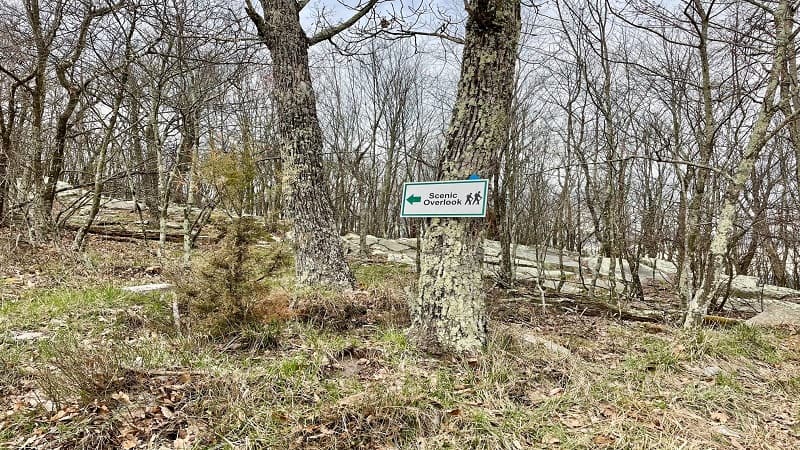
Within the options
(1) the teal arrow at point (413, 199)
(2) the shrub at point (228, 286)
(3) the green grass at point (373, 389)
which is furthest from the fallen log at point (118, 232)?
(1) the teal arrow at point (413, 199)

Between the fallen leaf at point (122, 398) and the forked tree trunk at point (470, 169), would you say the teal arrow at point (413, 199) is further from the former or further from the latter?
the fallen leaf at point (122, 398)

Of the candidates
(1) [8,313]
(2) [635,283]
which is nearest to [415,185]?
(1) [8,313]

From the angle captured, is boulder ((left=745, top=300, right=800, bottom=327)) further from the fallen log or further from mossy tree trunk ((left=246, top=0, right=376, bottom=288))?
the fallen log

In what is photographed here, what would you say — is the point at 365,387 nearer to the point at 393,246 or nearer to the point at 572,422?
the point at 572,422

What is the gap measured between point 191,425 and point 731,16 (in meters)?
7.52

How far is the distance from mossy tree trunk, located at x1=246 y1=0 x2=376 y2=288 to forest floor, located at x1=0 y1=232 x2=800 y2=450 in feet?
3.47

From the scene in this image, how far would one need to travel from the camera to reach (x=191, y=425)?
2.20 meters

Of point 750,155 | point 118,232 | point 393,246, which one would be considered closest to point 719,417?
point 750,155

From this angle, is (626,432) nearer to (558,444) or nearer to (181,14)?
(558,444)

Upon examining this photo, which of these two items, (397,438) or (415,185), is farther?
(415,185)

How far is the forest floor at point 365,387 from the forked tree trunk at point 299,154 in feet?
3.43

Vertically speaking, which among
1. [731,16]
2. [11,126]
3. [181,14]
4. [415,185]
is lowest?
[415,185]

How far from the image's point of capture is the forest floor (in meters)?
2.19

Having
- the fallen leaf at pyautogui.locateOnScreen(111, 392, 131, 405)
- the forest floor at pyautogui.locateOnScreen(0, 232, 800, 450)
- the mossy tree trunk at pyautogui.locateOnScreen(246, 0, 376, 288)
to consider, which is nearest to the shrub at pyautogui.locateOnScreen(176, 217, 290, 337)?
the forest floor at pyautogui.locateOnScreen(0, 232, 800, 450)
